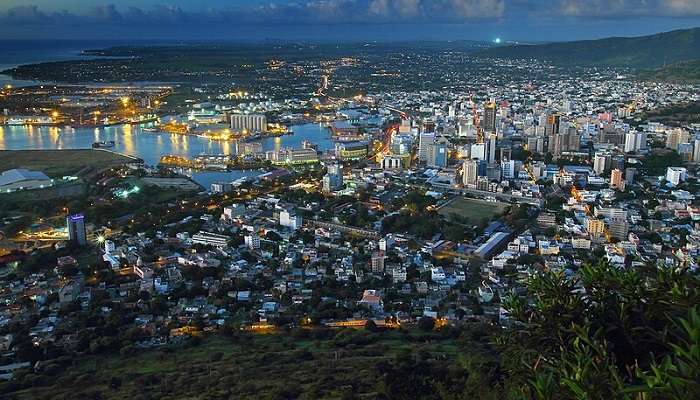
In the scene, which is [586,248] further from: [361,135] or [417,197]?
[361,135]

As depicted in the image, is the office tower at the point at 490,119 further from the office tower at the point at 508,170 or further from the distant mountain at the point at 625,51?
the distant mountain at the point at 625,51

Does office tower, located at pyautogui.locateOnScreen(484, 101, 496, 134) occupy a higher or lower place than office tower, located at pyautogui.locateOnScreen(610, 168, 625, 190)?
higher

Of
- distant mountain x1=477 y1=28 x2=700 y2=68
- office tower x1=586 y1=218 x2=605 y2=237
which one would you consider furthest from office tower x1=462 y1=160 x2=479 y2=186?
distant mountain x1=477 y1=28 x2=700 y2=68

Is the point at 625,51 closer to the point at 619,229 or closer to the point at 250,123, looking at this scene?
the point at 250,123

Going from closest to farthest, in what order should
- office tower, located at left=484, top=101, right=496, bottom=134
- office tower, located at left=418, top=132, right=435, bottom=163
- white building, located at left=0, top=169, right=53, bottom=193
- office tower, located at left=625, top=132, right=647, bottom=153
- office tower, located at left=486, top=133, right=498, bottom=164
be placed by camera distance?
white building, located at left=0, top=169, right=53, bottom=193 < office tower, located at left=486, top=133, right=498, bottom=164 < office tower, located at left=418, top=132, right=435, bottom=163 < office tower, located at left=625, top=132, right=647, bottom=153 < office tower, located at left=484, top=101, right=496, bottom=134

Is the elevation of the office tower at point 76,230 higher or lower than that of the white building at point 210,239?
higher

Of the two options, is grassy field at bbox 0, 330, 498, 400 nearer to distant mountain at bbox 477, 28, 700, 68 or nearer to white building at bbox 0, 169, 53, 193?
white building at bbox 0, 169, 53, 193

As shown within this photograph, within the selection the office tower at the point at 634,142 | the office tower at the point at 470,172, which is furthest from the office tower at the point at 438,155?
the office tower at the point at 634,142
